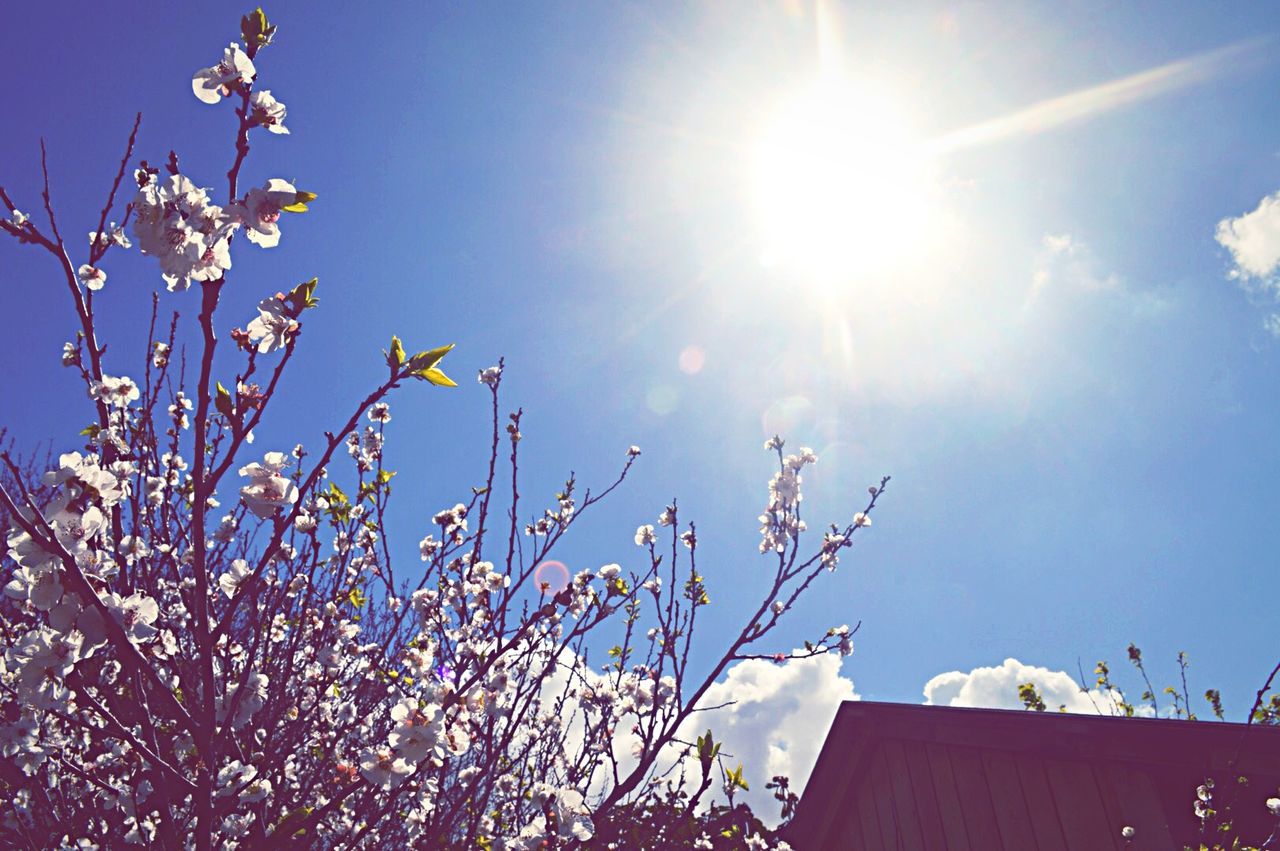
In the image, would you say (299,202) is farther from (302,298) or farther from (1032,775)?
(1032,775)

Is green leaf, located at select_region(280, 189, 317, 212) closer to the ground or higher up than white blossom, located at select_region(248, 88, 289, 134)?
closer to the ground

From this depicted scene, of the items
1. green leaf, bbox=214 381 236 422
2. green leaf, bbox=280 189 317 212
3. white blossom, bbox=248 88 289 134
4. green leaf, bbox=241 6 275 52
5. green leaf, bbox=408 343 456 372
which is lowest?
green leaf, bbox=214 381 236 422

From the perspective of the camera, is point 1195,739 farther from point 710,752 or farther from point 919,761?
point 710,752

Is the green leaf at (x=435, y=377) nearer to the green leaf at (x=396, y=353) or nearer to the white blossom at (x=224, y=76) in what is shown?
the green leaf at (x=396, y=353)

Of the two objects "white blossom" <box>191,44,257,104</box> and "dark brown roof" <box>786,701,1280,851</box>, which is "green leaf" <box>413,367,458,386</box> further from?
"dark brown roof" <box>786,701,1280,851</box>

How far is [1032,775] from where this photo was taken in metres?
4.27

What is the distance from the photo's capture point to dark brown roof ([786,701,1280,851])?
11.9ft

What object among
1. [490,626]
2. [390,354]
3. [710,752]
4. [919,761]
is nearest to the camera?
[390,354]

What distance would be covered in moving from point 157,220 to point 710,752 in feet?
9.49

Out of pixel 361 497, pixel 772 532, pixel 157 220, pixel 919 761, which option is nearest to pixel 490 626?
pixel 361 497

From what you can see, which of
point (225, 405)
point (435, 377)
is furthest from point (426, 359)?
point (225, 405)

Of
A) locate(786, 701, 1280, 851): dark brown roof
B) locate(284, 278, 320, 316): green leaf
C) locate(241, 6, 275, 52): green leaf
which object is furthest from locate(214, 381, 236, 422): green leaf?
locate(786, 701, 1280, 851): dark brown roof

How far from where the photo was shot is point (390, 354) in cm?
199

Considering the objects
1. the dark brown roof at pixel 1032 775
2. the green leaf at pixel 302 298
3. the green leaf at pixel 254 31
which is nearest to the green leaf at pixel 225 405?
the green leaf at pixel 302 298
